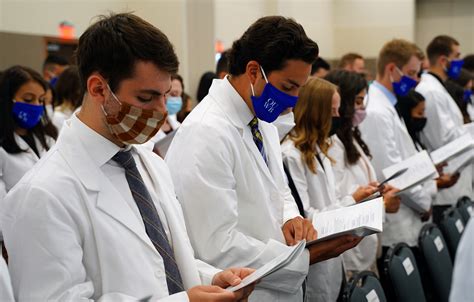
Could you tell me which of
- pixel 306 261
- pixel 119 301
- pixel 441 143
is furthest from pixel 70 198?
pixel 441 143

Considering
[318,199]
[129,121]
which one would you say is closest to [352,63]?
[318,199]

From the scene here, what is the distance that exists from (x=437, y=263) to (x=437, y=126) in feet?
6.97

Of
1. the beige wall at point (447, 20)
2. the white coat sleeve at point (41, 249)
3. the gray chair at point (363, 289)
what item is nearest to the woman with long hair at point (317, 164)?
the gray chair at point (363, 289)

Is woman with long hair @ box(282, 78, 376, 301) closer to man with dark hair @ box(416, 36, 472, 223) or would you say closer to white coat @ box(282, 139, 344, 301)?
white coat @ box(282, 139, 344, 301)

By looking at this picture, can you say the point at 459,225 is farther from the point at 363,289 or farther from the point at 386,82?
the point at 363,289

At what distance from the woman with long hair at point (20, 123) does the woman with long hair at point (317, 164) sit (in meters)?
1.46

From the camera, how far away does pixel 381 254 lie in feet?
12.1

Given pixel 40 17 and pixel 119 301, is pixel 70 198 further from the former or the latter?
pixel 40 17

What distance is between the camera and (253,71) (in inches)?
85.3

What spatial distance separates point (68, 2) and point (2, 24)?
3.50ft

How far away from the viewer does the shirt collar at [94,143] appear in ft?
4.92

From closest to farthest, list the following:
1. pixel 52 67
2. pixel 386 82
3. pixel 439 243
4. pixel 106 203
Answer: pixel 106 203 → pixel 439 243 → pixel 386 82 → pixel 52 67

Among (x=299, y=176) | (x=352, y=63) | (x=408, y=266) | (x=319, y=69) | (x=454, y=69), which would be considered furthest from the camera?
(x=352, y=63)

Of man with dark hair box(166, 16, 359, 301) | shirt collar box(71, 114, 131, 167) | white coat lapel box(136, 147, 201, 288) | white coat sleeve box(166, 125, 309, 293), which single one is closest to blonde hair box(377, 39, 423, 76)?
man with dark hair box(166, 16, 359, 301)
